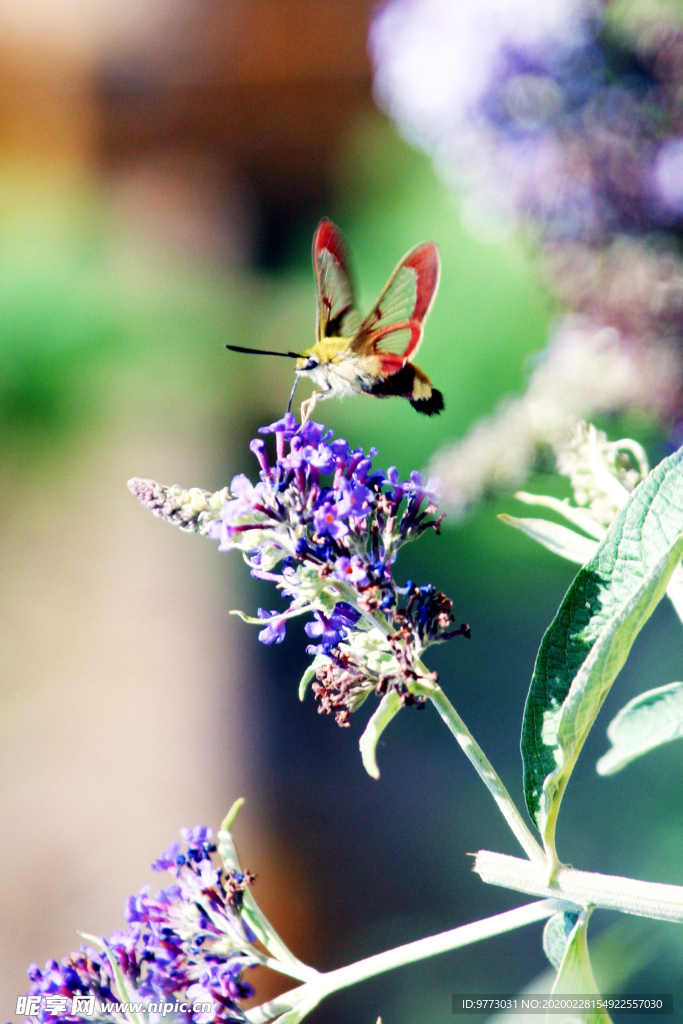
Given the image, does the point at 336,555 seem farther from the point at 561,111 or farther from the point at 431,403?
the point at 561,111

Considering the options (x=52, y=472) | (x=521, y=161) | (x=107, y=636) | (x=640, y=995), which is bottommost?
(x=107, y=636)

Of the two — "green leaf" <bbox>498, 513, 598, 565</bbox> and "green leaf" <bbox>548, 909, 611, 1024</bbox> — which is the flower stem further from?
"green leaf" <bbox>498, 513, 598, 565</bbox>

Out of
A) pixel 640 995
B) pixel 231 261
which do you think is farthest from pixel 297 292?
pixel 640 995

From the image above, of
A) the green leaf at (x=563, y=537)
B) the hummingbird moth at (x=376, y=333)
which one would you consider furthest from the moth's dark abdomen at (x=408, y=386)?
the green leaf at (x=563, y=537)

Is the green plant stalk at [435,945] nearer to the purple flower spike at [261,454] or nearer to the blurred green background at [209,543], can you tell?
the purple flower spike at [261,454]

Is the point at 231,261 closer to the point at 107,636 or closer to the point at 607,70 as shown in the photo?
the point at 107,636
